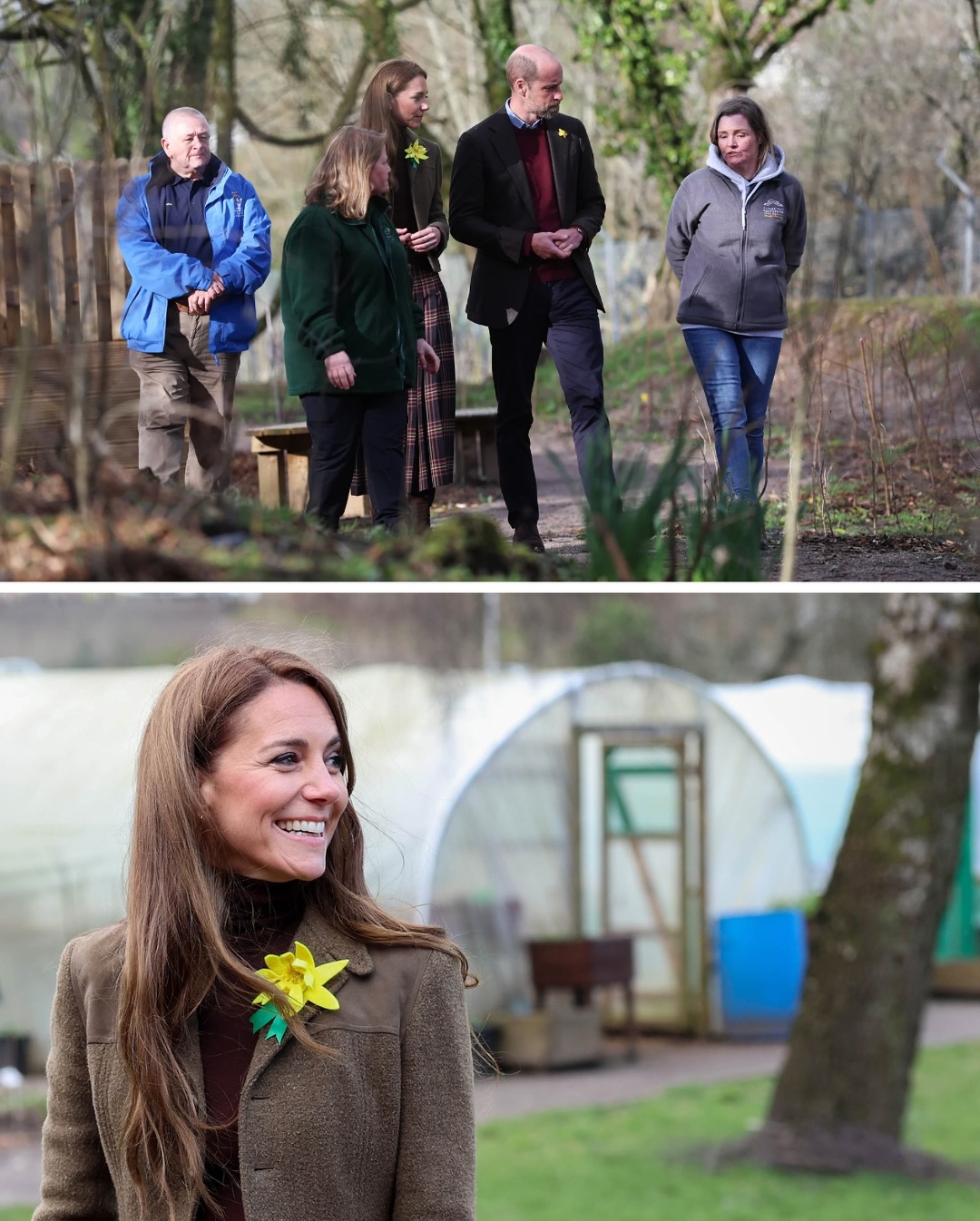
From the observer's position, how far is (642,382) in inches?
330

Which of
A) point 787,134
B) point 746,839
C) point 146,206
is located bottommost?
point 746,839

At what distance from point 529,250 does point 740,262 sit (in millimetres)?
602

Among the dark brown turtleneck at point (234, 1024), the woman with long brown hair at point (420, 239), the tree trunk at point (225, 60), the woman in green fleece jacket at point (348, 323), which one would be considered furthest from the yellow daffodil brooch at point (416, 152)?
the tree trunk at point (225, 60)

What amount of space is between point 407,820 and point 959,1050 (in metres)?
3.15

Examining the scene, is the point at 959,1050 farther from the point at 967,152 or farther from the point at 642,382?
the point at 967,152

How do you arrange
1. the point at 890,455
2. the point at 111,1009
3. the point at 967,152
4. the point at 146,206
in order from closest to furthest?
1. the point at 111,1009
2. the point at 146,206
3. the point at 890,455
4. the point at 967,152

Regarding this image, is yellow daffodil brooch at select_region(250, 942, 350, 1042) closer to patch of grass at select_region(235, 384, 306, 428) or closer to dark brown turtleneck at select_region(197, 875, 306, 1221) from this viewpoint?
dark brown turtleneck at select_region(197, 875, 306, 1221)

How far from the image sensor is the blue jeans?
4141 millimetres

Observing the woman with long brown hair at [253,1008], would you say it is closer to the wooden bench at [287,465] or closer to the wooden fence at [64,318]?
the wooden fence at [64,318]

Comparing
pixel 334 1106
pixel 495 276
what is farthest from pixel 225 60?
pixel 334 1106

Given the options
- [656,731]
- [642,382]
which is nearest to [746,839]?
[656,731]

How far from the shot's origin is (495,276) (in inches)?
162

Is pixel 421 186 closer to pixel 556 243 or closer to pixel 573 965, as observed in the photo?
pixel 556 243

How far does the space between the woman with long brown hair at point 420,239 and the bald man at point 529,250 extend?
0.12m
